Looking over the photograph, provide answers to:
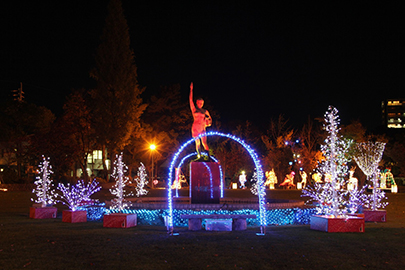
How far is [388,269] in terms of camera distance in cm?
654

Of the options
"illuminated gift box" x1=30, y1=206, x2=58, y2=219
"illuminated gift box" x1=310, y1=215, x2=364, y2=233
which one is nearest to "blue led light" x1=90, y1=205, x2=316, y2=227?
"illuminated gift box" x1=30, y1=206, x2=58, y2=219

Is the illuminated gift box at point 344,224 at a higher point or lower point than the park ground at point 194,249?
higher

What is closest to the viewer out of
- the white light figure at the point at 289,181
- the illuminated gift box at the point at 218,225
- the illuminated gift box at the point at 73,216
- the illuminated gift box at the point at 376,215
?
the illuminated gift box at the point at 218,225

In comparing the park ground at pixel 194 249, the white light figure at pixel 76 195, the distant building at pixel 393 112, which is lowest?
the park ground at pixel 194 249

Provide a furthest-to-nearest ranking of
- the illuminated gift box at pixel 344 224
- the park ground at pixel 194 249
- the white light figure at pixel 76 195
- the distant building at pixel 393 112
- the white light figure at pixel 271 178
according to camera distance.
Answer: the distant building at pixel 393 112 → the white light figure at pixel 271 178 → the white light figure at pixel 76 195 → the illuminated gift box at pixel 344 224 → the park ground at pixel 194 249

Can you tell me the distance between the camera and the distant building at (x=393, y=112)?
483ft

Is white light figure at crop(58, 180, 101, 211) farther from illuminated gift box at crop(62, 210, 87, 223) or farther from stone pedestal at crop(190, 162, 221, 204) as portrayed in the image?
stone pedestal at crop(190, 162, 221, 204)

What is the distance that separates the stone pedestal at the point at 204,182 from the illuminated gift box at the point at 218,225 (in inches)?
178

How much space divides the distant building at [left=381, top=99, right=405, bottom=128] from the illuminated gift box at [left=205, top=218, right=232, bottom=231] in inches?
5970

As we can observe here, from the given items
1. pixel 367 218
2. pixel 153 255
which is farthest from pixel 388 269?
pixel 367 218

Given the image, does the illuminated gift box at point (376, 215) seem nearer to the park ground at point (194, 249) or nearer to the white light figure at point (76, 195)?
the park ground at point (194, 249)

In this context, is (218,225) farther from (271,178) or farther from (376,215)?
(271,178)

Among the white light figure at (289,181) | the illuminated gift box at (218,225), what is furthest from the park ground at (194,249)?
the white light figure at (289,181)

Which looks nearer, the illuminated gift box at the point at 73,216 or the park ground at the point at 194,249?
the park ground at the point at 194,249
